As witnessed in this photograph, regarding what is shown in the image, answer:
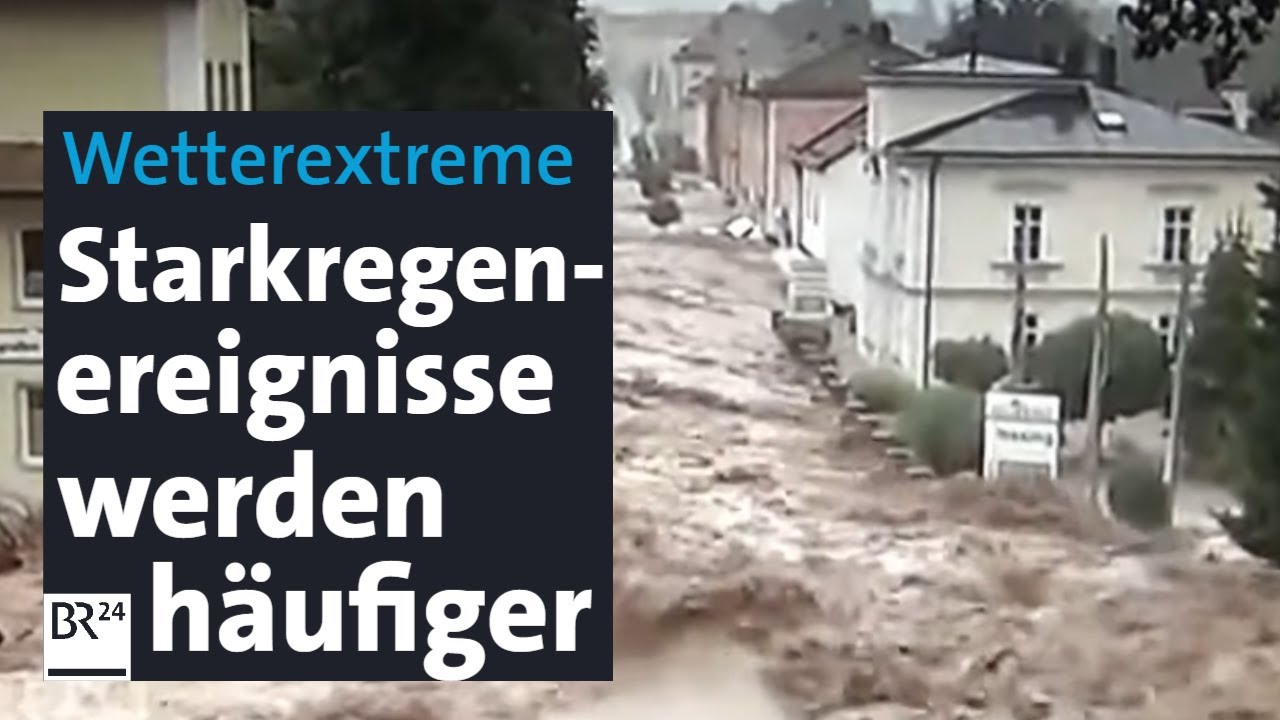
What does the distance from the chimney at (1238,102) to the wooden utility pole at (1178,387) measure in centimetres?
14

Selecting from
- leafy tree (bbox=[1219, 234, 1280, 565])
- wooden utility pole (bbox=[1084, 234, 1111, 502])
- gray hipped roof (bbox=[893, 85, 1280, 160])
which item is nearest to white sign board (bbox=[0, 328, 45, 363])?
gray hipped roof (bbox=[893, 85, 1280, 160])

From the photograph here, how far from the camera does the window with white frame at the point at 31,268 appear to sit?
1.63 metres

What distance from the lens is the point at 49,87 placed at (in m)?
1.66

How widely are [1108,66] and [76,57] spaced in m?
0.94

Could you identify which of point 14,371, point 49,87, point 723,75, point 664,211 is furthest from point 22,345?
point 723,75

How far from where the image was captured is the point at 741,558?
69.4 inches

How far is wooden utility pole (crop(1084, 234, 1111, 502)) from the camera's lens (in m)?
1.73

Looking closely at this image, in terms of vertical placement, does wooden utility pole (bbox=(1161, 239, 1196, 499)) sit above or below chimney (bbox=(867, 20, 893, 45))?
below

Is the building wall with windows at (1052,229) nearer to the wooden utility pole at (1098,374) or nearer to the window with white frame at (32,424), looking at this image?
the wooden utility pole at (1098,374)

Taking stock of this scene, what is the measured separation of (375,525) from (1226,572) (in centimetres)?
79

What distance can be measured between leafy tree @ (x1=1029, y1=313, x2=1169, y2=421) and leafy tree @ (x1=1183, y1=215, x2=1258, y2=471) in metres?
0.03

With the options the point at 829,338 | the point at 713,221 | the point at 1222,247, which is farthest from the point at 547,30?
the point at 1222,247

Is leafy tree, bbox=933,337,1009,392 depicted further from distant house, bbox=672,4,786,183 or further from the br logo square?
the br logo square

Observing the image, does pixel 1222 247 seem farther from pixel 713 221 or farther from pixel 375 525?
pixel 375 525
